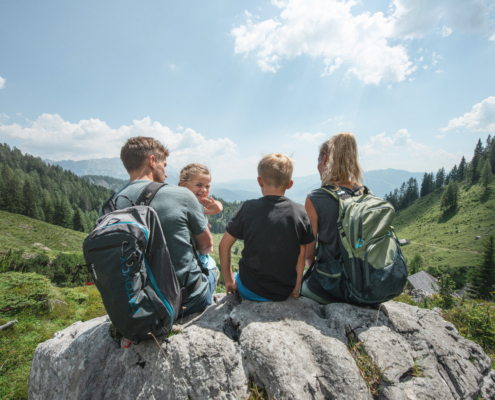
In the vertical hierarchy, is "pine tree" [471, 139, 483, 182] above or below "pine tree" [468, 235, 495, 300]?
above

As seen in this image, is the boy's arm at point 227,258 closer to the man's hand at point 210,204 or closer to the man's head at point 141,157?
the man's hand at point 210,204

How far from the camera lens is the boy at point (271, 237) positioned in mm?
3301

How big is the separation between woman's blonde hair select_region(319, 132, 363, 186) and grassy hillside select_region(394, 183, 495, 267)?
86.8 meters

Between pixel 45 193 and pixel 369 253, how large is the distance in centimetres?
13886

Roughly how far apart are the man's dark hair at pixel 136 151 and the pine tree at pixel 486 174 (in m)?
137

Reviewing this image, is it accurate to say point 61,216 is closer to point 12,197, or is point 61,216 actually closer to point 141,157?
point 12,197

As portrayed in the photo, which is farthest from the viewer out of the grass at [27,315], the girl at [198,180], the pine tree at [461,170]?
the pine tree at [461,170]

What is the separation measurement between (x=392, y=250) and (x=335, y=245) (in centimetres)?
79

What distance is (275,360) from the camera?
8.37 ft

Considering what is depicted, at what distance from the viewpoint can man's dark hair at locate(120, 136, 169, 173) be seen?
3.62 meters

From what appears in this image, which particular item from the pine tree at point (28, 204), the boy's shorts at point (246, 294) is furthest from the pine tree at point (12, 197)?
the boy's shorts at point (246, 294)

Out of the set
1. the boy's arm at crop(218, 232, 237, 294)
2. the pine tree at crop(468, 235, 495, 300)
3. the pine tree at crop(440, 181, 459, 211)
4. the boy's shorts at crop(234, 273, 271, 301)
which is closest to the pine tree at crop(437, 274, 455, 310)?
the boy's shorts at crop(234, 273, 271, 301)

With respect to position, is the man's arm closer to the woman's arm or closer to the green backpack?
the woman's arm

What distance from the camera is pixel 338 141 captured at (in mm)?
3875
